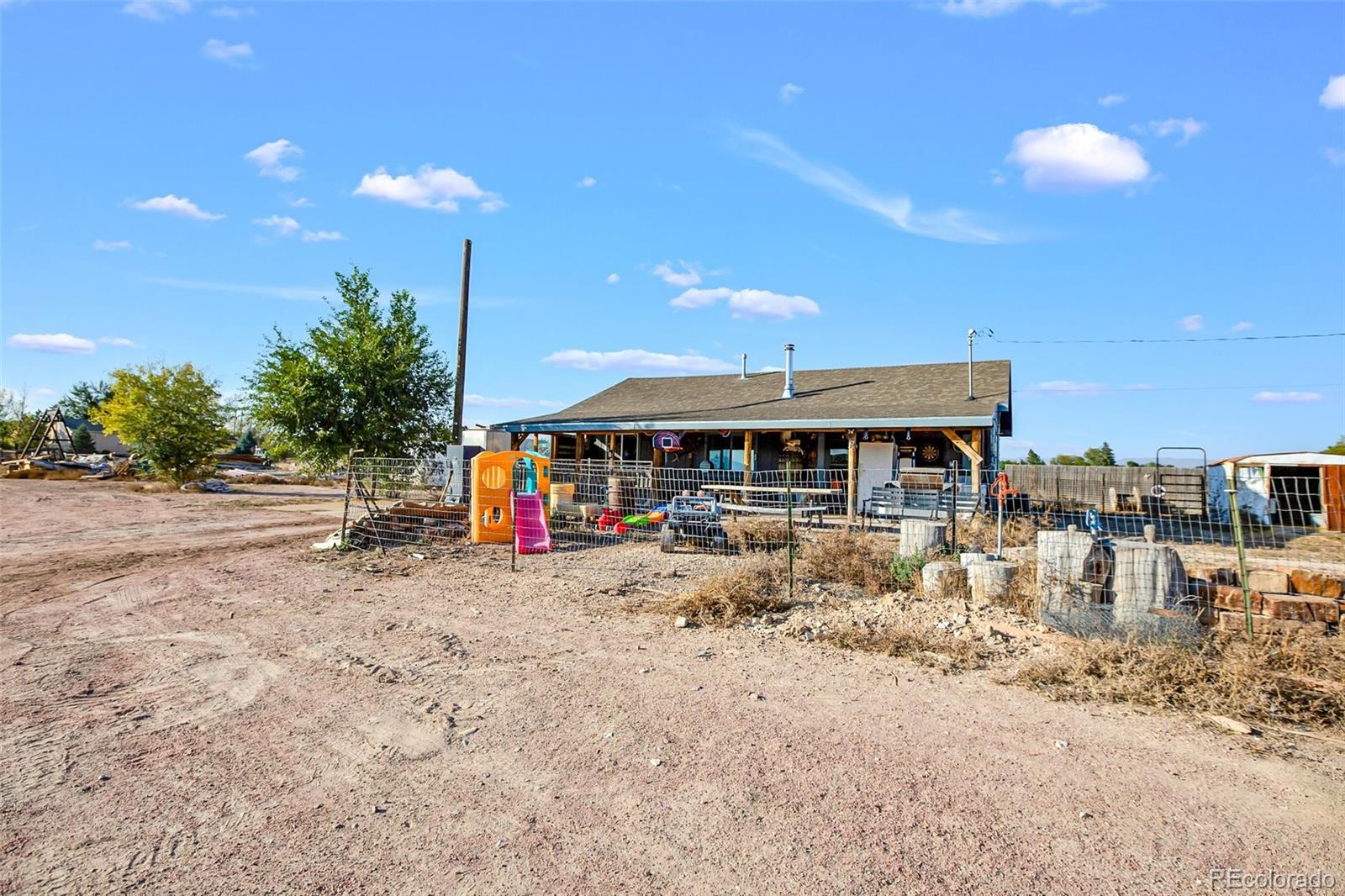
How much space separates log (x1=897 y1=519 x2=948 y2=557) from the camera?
866 cm

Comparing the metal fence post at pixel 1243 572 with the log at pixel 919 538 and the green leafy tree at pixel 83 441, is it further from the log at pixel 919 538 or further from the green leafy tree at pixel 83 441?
the green leafy tree at pixel 83 441

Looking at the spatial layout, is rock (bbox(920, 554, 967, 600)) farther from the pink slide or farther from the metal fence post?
the pink slide

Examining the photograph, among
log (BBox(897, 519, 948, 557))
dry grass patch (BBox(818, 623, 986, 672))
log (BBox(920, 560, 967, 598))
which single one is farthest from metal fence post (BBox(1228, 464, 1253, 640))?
log (BBox(897, 519, 948, 557))

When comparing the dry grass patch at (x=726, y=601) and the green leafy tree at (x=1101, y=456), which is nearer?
the dry grass patch at (x=726, y=601)

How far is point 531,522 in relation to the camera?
1205cm

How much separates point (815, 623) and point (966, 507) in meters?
8.69

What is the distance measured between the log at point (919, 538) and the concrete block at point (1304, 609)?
3.26 m

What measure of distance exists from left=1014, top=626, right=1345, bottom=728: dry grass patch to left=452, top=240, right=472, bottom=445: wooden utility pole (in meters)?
16.1

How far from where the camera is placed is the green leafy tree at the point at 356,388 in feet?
64.9

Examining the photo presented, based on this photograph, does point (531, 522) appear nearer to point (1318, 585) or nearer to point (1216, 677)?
point (1216, 677)

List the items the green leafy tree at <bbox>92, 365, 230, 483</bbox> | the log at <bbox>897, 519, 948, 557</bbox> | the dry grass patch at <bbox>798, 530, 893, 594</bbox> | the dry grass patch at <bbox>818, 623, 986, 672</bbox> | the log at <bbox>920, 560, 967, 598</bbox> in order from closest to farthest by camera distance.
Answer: the dry grass patch at <bbox>818, 623, 986, 672</bbox>
the log at <bbox>920, 560, 967, 598</bbox>
the dry grass patch at <bbox>798, 530, 893, 594</bbox>
the log at <bbox>897, 519, 948, 557</bbox>
the green leafy tree at <bbox>92, 365, 230, 483</bbox>

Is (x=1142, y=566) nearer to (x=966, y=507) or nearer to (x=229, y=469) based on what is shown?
(x=966, y=507)

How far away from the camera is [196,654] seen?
5.92 metres

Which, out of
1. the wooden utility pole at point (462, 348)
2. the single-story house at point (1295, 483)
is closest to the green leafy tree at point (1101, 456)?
the single-story house at point (1295, 483)
